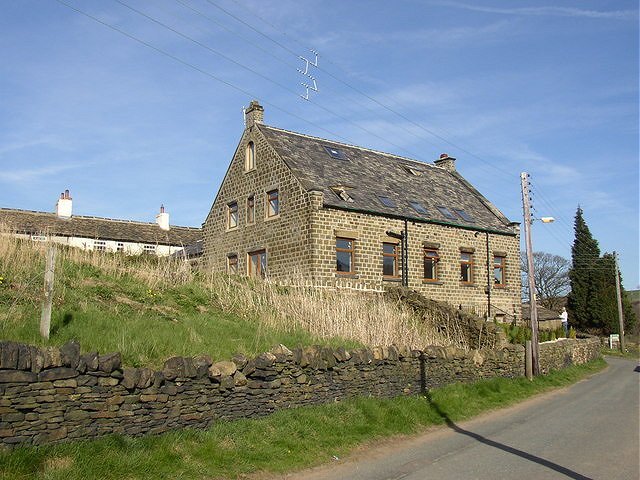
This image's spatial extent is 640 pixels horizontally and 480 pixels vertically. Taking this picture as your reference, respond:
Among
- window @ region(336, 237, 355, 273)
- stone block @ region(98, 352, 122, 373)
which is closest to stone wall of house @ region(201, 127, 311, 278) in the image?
window @ region(336, 237, 355, 273)

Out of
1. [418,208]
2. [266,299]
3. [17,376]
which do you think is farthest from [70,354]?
[418,208]

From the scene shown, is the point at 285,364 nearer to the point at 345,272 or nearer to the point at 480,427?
the point at 480,427

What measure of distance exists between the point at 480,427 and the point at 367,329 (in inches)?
156

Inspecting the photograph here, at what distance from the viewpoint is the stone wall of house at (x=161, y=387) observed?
7867mm

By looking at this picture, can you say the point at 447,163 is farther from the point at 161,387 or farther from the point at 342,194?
the point at 161,387

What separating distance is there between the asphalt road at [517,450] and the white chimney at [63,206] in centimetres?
3799

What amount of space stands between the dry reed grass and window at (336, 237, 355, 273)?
23.4 feet

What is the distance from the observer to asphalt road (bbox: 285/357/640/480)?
956 centimetres

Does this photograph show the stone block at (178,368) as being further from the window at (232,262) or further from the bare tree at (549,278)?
the bare tree at (549,278)

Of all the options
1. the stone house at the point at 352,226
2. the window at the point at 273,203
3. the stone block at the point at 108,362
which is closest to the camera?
the stone block at the point at 108,362

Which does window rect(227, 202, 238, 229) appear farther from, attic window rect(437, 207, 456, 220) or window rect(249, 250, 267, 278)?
attic window rect(437, 207, 456, 220)

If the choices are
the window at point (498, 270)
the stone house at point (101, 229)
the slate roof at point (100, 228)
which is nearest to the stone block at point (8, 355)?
the window at point (498, 270)

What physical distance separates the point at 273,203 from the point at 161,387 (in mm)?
19535

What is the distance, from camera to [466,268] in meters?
31.4
